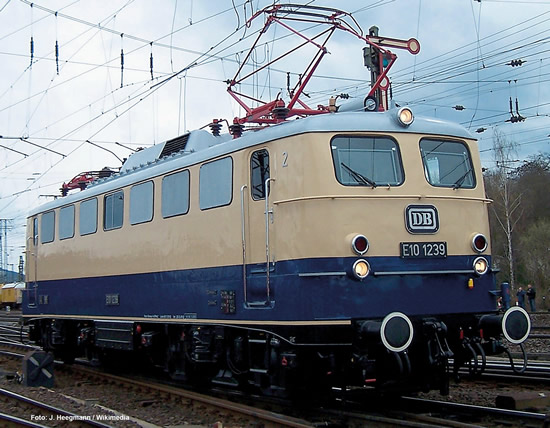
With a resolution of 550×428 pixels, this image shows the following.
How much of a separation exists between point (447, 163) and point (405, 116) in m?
0.90

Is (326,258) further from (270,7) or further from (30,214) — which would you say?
(30,214)

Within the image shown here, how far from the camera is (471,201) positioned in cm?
1001

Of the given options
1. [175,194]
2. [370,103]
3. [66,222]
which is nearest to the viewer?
[370,103]

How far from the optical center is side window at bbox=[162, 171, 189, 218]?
11641 mm

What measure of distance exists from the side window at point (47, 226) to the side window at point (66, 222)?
582 millimetres

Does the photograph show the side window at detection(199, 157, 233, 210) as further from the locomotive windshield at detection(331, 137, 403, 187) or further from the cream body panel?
the locomotive windshield at detection(331, 137, 403, 187)

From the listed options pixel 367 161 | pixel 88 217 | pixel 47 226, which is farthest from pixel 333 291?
pixel 47 226

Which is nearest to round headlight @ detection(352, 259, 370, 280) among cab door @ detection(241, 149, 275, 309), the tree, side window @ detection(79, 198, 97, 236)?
cab door @ detection(241, 149, 275, 309)

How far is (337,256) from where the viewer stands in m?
9.05

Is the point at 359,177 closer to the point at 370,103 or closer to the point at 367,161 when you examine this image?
the point at 367,161

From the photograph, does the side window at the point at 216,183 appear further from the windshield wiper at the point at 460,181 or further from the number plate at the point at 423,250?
the windshield wiper at the point at 460,181

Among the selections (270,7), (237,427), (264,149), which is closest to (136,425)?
(237,427)

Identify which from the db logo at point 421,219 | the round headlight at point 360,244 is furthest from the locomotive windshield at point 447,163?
the round headlight at point 360,244

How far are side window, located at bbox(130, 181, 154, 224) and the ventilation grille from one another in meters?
0.88
